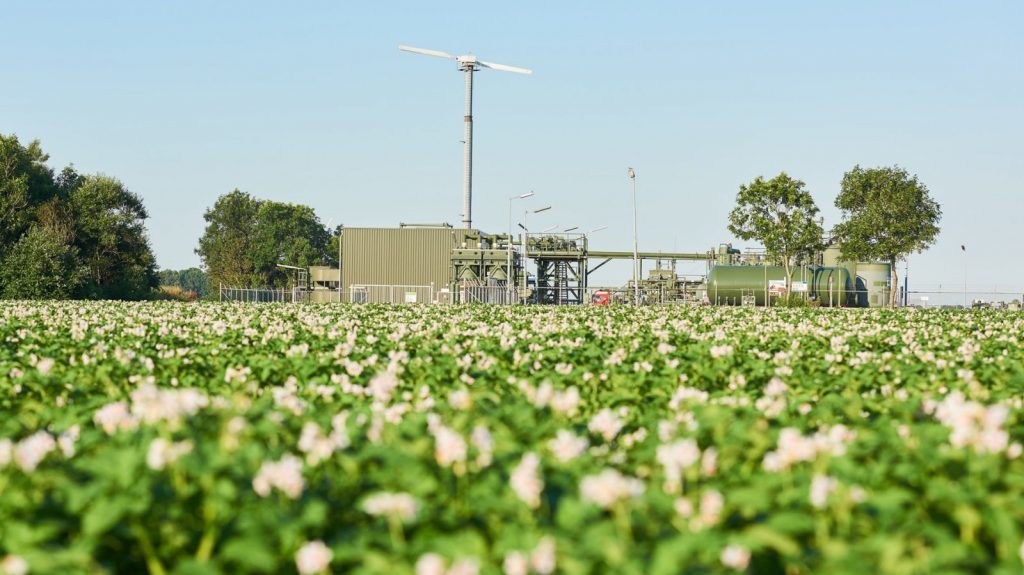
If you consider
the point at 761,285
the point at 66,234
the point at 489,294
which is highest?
the point at 66,234

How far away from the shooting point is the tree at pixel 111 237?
75.9 m

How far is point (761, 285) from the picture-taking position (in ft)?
212

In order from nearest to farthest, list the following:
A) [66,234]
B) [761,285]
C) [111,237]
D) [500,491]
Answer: [500,491]
[761,285]
[66,234]
[111,237]

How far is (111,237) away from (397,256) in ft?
71.5

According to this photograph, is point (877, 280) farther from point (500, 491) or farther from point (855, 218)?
point (500, 491)

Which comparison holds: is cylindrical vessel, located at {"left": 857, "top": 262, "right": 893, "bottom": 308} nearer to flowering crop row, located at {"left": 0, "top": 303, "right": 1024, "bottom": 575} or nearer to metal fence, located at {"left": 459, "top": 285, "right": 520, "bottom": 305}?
metal fence, located at {"left": 459, "top": 285, "right": 520, "bottom": 305}

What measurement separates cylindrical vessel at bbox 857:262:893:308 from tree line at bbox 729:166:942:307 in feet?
2.21

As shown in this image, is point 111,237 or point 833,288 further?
point 111,237

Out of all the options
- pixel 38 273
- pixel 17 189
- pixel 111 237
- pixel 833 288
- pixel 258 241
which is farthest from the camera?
pixel 258 241

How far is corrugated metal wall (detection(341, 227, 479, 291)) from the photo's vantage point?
7688 cm

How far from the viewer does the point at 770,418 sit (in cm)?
626

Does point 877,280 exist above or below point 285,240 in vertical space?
below

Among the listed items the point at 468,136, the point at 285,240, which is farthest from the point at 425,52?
the point at 285,240

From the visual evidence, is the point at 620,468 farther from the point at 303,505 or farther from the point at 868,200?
the point at 868,200
